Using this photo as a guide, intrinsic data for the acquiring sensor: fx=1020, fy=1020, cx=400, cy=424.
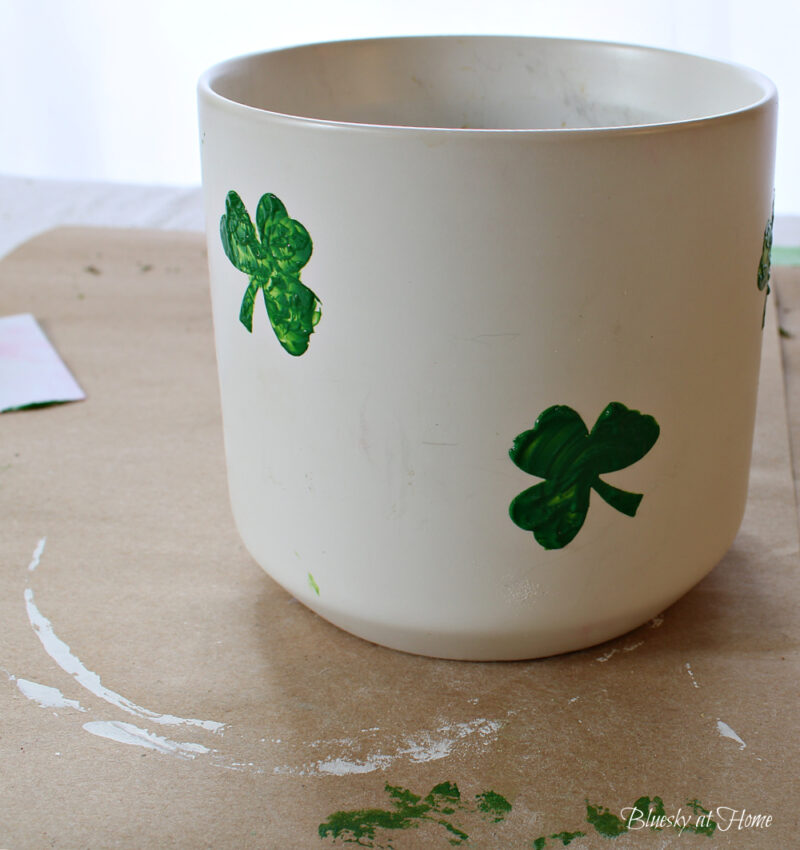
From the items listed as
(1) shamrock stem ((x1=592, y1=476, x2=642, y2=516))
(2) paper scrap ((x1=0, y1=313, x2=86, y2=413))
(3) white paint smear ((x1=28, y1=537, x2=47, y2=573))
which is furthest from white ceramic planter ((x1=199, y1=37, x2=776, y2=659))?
(2) paper scrap ((x1=0, y1=313, x2=86, y2=413))

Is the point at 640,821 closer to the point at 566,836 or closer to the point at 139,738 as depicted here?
the point at 566,836

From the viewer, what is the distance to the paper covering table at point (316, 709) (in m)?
0.34

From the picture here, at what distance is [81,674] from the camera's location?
42 cm

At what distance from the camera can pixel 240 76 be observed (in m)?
0.42

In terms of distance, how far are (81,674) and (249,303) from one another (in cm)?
17

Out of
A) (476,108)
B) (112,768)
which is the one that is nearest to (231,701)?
(112,768)

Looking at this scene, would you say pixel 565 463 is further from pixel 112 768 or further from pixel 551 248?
pixel 112 768

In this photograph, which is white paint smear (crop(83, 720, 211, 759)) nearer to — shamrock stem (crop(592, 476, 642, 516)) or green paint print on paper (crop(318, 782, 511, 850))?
green paint print on paper (crop(318, 782, 511, 850))

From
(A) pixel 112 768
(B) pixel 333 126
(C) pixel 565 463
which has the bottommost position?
(A) pixel 112 768

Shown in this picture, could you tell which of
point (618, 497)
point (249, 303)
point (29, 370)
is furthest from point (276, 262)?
point (29, 370)

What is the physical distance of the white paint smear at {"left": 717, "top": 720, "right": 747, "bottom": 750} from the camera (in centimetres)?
38

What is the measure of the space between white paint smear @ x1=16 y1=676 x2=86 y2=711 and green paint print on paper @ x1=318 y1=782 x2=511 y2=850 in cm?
12

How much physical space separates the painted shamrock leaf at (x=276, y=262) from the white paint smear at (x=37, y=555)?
0.20 metres

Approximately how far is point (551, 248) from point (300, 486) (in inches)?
5.1
